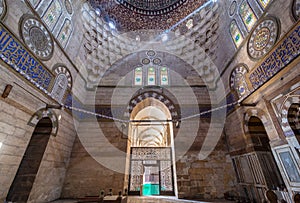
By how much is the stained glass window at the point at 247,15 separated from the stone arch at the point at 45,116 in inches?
290

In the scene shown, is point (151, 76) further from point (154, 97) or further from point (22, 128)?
point (22, 128)

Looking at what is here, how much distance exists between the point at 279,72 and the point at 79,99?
7.18 m

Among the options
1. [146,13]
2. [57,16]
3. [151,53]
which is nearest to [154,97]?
[151,53]

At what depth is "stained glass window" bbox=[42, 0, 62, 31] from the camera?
4280 mm

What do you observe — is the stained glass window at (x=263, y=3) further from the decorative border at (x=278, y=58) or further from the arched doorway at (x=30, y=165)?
the arched doorway at (x=30, y=165)

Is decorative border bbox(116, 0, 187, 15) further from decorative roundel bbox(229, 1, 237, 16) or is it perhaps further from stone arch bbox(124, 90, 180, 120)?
stone arch bbox(124, 90, 180, 120)

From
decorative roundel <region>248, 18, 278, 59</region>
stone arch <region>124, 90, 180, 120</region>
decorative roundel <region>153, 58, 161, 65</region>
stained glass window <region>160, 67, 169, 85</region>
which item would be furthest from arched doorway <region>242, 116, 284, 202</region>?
decorative roundel <region>153, 58, 161, 65</region>

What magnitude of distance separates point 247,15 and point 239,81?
230cm

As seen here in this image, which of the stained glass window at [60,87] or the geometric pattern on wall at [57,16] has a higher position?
the geometric pattern on wall at [57,16]

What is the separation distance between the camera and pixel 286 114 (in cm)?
309

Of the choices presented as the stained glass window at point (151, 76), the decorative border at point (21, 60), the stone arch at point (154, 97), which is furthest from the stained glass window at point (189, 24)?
the decorative border at point (21, 60)

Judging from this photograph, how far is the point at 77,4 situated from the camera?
18.9 feet

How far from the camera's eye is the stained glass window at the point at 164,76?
24.2 feet

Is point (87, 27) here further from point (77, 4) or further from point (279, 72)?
point (279, 72)
